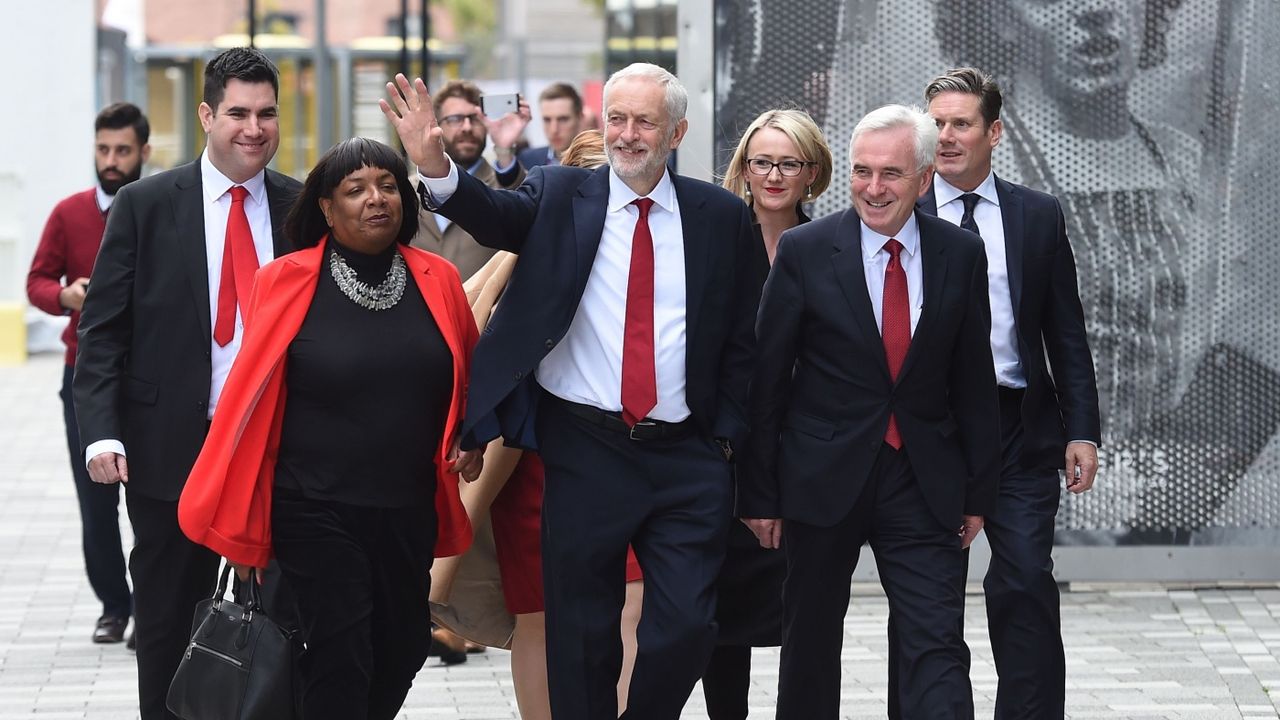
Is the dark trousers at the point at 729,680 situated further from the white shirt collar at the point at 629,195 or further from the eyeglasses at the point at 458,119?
the eyeglasses at the point at 458,119

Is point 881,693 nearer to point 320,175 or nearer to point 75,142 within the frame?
point 320,175

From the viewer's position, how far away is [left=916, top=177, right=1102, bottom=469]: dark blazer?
5375mm

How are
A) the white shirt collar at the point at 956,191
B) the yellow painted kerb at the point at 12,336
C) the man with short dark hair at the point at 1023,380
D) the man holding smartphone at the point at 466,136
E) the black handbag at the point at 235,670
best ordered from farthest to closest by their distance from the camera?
the yellow painted kerb at the point at 12,336 → the man holding smartphone at the point at 466,136 → the white shirt collar at the point at 956,191 → the man with short dark hair at the point at 1023,380 → the black handbag at the point at 235,670

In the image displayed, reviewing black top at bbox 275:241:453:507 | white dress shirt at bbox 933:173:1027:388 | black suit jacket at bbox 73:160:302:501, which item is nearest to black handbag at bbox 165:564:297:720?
black top at bbox 275:241:453:507

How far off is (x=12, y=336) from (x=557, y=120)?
39.4 ft

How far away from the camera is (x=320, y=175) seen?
481 centimetres

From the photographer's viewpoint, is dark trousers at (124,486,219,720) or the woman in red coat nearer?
the woman in red coat

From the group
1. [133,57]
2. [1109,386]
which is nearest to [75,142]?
[133,57]

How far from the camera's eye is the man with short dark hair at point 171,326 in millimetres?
5125

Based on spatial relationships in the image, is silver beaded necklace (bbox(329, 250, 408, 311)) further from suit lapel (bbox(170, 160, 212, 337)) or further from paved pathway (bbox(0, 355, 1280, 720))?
paved pathway (bbox(0, 355, 1280, 720))

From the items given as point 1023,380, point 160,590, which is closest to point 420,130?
point 160,590

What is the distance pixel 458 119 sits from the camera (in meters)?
7.84

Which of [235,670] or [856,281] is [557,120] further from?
[235,670]

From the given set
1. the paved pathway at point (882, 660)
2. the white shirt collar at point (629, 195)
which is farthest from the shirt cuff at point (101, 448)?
the paved pathway at point (882, 660)
